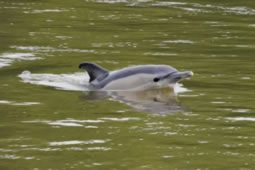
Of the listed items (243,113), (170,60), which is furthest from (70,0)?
(243,113)

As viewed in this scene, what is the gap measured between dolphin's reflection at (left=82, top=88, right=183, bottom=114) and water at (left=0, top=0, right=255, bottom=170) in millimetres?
14

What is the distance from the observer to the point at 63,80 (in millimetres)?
14234

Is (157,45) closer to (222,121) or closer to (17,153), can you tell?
(222,121)

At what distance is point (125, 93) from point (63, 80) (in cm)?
144

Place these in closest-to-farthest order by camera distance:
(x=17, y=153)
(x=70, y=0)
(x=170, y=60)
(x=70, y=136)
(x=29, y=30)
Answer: (x=17, y=153), (x=70, y=136), (x=170, y=60), (x=29, y=30), (x=70, y=0)

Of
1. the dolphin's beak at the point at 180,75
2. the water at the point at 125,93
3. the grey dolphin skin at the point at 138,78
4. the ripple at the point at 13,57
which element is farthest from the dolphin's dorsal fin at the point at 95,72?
the ripple at the point at 13,57

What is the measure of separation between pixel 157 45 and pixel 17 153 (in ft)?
30.0

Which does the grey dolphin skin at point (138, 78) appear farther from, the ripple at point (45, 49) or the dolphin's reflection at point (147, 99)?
the ripple at point (45, 49)

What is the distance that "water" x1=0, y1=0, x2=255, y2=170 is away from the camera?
9180 mm

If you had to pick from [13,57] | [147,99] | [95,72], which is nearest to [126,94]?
[147,99]

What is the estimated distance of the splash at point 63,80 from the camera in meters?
13.6

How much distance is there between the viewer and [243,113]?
11359 mm

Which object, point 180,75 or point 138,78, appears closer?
point 180,75

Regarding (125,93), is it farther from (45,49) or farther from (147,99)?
(45,49)
